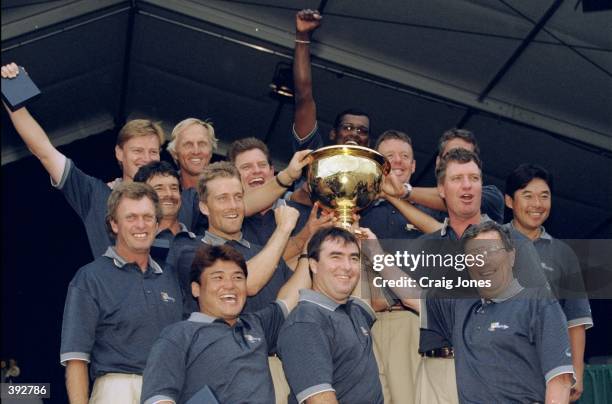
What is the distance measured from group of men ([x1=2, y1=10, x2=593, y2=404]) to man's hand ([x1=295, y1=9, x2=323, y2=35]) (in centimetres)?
90

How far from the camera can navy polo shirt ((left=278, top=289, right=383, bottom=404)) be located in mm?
4988

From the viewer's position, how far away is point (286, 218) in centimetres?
566

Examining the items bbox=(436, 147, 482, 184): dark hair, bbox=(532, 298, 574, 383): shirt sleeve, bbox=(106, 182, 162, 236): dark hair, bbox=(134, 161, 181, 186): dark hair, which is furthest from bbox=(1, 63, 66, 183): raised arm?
bbox=(532, 298, 574, 383): shirt sleeve

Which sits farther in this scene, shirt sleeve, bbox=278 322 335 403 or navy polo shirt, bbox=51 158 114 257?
navy polo shirt, bbox=51 158 114 257

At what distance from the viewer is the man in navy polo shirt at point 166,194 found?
236 inches

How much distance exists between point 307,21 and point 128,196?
1895 millimetres

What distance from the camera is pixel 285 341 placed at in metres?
5.11

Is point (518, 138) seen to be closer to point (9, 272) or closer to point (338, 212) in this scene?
point (338, 212)

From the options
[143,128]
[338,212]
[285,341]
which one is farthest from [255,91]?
[285,341]

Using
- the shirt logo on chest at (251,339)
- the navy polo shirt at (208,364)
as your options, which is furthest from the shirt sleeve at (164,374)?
the shirt logo on chest at (251,339)

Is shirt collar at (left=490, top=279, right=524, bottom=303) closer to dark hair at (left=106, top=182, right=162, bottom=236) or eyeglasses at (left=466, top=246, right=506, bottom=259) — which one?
eyeglasses at (left=466, top=246, right=506, bottom=259)

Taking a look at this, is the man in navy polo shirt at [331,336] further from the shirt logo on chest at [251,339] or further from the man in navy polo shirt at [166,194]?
the man in navy polo shirt at [166,194]

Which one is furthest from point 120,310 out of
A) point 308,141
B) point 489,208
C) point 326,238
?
point 489,208

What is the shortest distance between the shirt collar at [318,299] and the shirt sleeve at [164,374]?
63 cm
